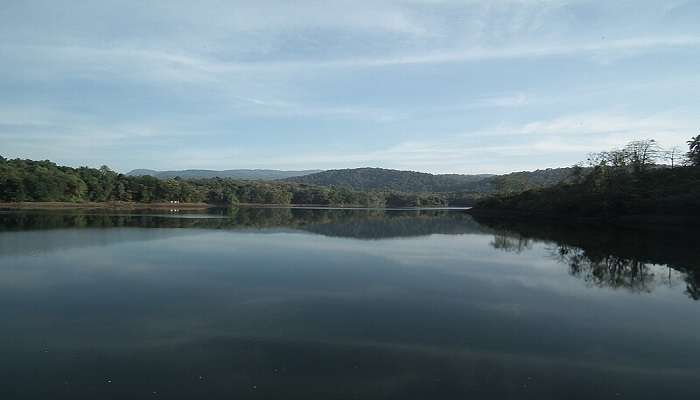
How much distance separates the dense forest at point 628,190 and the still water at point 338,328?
3276 centimetres

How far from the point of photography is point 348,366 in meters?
7.54

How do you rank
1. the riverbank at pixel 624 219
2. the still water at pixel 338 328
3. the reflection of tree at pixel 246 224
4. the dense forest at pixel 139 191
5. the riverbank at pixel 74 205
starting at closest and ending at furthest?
the still water at pixel 338 328
the reflection of tree at pixel 246 224
the riverbank at pixel 624 219
the riverbank at pixel 74 205
the dense forest at pixel 139 191

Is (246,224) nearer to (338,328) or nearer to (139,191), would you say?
(338,328)

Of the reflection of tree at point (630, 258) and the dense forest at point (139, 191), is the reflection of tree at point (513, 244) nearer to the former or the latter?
the reflection of tree at point (630, 258)

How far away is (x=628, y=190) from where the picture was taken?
2071 inches

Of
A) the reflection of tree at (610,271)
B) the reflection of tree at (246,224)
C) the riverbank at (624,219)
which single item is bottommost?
the reflection of tree at (246,224)

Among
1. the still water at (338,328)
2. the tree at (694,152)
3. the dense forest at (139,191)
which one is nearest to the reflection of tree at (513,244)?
the still water at (338,328)

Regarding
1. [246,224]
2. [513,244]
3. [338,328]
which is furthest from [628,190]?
[338,328]

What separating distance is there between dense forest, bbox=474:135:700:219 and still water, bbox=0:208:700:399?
32.8 m

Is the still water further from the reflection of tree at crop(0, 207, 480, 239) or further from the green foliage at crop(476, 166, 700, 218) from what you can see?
the green foliage at crop(476, 166, 700, 218)

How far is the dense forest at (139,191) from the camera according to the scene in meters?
78.1

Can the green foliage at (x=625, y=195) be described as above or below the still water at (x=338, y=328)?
above

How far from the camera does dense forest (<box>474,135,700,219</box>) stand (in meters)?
46.6

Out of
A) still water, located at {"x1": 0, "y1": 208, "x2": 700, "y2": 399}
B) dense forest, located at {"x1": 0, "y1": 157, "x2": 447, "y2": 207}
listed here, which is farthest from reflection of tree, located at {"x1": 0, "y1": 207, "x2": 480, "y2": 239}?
dense forest, located at {"x1": 0, "y1": 157, "x2": 447, "y2": 207}
